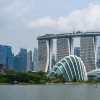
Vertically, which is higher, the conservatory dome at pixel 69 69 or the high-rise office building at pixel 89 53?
the high-rise office building at pixel 89 53

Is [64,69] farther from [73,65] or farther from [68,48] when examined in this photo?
[68,48]
